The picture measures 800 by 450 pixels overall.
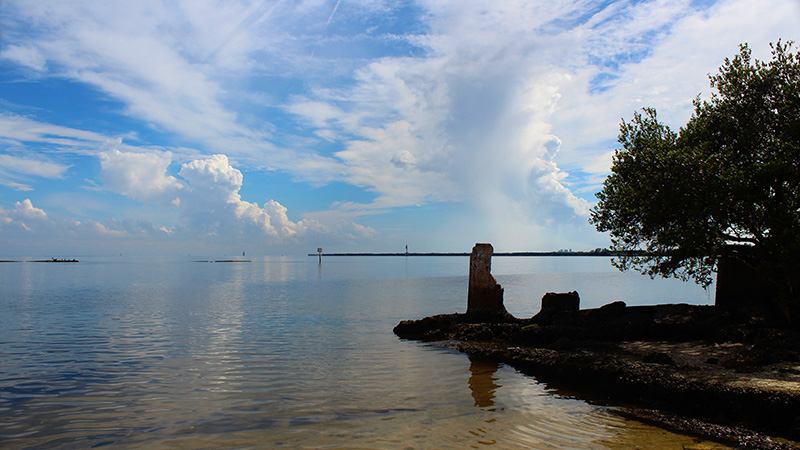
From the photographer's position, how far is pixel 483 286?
2125 cm

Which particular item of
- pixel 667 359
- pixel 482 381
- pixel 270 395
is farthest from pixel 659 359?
pixel 270 395

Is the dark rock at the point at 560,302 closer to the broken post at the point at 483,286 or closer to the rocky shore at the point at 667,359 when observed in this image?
the rocky shore at the point at 667,359

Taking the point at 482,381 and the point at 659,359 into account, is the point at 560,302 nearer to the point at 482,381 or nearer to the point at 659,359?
the point at 659,359

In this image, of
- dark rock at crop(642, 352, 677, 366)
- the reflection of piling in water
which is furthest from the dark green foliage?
the reflection of piling in water

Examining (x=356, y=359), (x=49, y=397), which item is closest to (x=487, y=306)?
(x=356, y=359)

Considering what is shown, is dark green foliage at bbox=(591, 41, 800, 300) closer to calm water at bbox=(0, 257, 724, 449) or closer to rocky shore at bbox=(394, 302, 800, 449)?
rocky shore at bbox=(394, 302, 800, 449)

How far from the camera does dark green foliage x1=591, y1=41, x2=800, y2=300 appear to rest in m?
14.3

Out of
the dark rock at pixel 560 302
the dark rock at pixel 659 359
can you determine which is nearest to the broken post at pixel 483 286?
the dark rock at pixel 560 302

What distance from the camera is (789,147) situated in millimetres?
14500

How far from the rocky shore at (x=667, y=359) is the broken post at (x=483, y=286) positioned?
1.88 feet

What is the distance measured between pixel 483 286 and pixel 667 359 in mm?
10051

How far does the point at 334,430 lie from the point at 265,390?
3581 mm

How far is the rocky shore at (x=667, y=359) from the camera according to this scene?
8.72m

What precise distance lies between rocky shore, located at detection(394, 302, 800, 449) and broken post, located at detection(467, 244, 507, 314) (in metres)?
0.57
